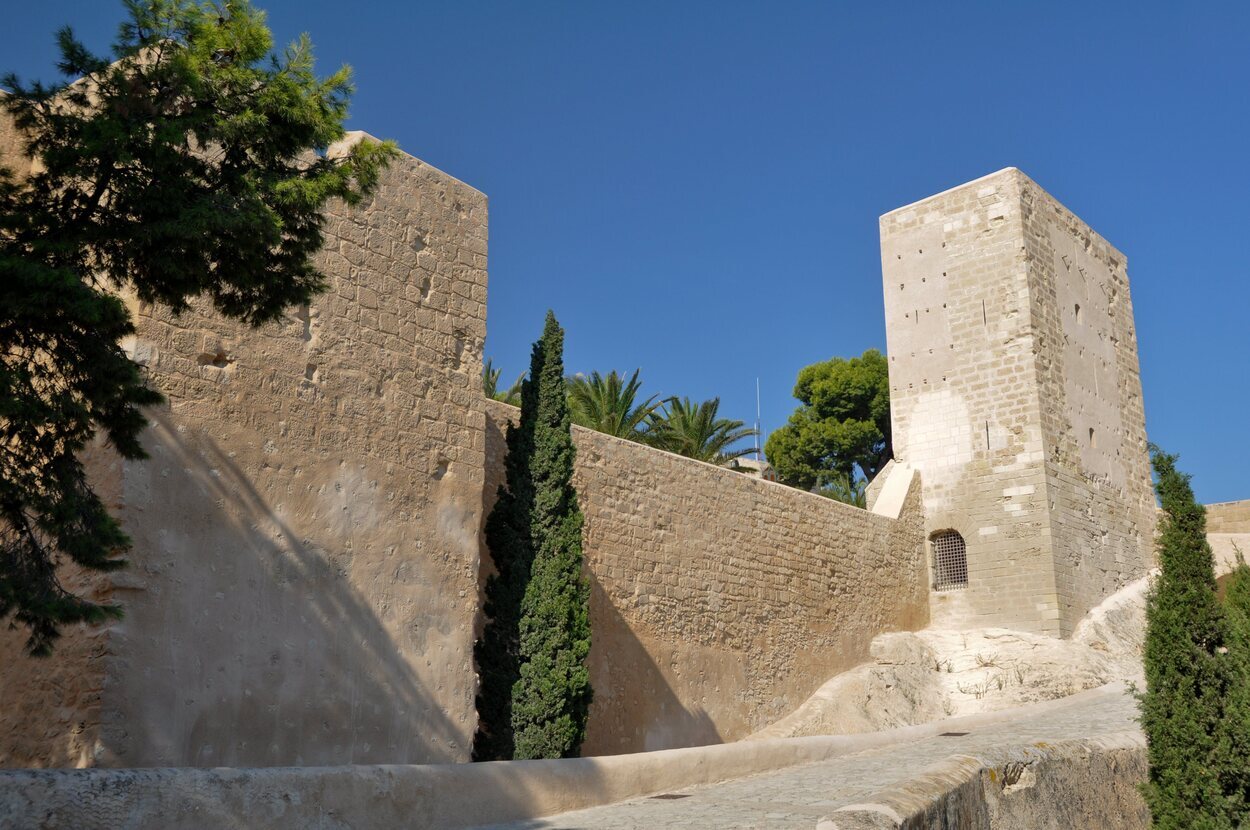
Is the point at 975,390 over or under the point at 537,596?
over

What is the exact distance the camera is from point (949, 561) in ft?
54.3

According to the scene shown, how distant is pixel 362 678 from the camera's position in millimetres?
7293

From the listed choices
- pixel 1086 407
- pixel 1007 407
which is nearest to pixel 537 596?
pixel 1007 407

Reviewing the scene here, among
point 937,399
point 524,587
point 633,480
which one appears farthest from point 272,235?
point 937,399

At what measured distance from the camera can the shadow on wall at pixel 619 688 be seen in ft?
33.8

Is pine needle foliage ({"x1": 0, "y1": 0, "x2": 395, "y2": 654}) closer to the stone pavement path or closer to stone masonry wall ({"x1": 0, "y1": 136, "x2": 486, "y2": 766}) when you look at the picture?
stone masonry wall ({"x1": 0, "y1": 136, "x2": 486, "y2": 766})

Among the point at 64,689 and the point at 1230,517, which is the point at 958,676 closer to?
the point at 1230,517

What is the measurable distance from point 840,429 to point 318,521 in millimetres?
26375

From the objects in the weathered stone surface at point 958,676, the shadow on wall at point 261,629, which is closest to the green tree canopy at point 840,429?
the weathered stone surface at point 958,676

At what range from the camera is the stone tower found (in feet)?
52.2

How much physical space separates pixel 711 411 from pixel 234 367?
56.3 ft

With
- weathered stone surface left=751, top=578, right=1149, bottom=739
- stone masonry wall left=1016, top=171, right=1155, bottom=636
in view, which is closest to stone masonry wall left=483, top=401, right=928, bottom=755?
weathered stone surface left=751, top=578, right=1149, bottom=739

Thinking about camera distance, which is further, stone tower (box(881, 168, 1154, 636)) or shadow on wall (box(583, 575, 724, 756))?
stone tower (box(881, 168, 1154, 636))

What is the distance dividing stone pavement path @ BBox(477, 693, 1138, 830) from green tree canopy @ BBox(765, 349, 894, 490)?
21702mm
